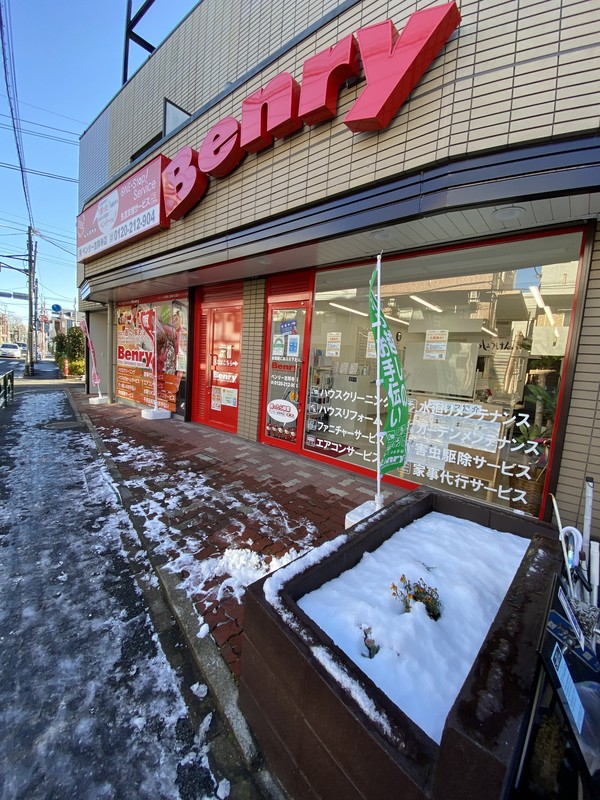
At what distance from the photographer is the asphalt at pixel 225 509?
1.97m

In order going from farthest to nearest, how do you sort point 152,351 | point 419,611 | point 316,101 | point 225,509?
point 152,351, point 225,509, point 316,101, point 419,611

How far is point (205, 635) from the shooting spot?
2.10m

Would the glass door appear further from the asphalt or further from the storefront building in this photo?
the asphalt

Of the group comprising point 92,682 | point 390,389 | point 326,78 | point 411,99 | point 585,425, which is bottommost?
point 92,682

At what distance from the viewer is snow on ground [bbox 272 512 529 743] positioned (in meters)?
1.27

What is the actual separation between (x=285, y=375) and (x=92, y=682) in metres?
4.51

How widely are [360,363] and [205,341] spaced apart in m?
3.80

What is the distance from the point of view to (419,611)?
5.20 feet

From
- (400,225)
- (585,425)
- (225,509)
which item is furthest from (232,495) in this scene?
(585,425)

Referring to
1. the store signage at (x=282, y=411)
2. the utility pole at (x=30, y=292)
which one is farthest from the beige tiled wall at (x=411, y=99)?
the utility pole at (x=30, y=292)

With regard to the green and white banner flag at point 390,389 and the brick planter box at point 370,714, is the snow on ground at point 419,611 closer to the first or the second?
the brick planter box at point 370,714

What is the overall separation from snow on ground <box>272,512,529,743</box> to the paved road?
0.78 meters

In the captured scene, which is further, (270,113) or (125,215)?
(125,215)

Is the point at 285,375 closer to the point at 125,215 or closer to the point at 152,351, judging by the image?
the point at 152,351
